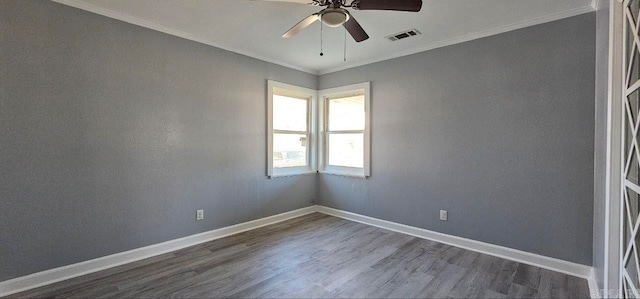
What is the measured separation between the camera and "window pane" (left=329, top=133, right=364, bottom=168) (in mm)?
4387

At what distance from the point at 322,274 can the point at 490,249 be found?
1922 mm

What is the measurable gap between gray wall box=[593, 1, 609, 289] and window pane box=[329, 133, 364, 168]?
264cm

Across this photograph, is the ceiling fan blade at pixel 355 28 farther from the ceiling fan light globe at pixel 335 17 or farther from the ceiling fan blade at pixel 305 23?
the ceiling fan blade at pixel 305 23

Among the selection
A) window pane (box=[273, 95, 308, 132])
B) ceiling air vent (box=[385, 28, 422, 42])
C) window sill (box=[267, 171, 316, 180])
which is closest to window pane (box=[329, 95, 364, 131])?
window pane (box=[273, 95, 308, 132])

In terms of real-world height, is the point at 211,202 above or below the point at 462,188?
below

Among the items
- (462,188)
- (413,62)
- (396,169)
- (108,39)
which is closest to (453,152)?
(462,188)

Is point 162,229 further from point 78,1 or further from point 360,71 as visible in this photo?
point 360,71

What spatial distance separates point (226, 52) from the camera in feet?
11.7

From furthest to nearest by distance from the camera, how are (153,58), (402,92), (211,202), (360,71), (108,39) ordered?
(360,71) < (402,92) < (211,202) < (153,58) < (108,39)

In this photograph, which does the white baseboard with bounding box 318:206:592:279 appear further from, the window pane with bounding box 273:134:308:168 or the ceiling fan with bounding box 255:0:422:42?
the ceiling fan with bounding box 255:0:422:42

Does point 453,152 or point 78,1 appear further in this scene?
point 453,152

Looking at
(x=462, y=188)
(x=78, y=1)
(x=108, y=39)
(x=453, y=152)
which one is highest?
(x=78, y=1)

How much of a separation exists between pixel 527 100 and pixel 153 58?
3.95 metres

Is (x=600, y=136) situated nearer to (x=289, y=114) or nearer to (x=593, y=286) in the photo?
(x=593, y=286)
